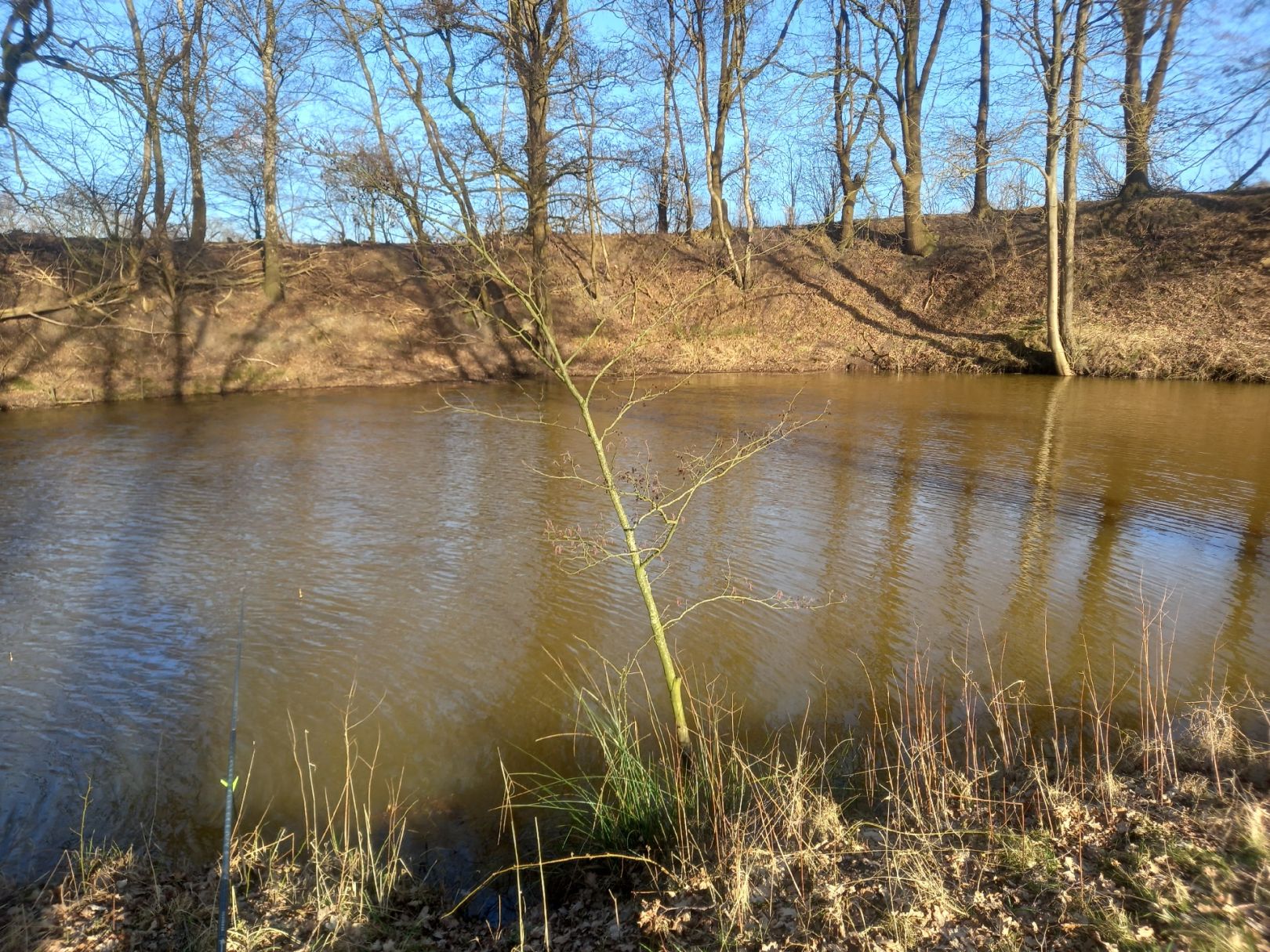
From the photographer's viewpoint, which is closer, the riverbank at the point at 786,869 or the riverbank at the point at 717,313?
the riverbank at the point at 786,869

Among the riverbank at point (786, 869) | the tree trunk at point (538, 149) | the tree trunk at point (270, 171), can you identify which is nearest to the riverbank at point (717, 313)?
the tree trunk at point (270, 171)

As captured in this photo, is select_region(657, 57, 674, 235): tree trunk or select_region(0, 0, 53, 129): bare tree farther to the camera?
select_region(657, 57, 674, 235): tree trunk

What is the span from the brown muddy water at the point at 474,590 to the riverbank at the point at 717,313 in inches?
253

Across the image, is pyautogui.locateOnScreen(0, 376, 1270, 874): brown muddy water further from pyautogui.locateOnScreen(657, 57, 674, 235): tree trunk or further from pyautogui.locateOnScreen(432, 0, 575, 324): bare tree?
pyautogui.locateOnScreen(657, 57, 674, 235): tree trunk

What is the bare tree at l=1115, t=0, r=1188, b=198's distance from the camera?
7.49 m

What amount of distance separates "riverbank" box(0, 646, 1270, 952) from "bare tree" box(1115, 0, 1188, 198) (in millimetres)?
6045

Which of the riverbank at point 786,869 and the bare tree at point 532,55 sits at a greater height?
the bare tree at point 532,55

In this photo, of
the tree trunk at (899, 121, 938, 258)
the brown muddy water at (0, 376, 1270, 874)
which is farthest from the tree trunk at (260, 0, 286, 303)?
the tree trunk at (899, 121, 938, 258)

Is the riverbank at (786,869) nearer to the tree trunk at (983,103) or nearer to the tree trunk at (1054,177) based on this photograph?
the tree trunk at (1054,177)

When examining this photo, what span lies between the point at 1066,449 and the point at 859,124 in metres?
17.8

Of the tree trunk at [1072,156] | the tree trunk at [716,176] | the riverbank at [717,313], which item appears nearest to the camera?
the tree trunk at [1072,156]

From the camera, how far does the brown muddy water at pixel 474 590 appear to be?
4262 mm

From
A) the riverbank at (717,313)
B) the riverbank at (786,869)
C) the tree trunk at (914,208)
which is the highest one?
the tree trunk at (914,208)

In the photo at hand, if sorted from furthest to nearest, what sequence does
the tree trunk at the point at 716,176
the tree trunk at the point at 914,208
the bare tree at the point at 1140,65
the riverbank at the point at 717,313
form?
the tree trunk at the point at 716,176 → the tree trunk at the point at 914,208 → the riverbank at the point at 717,313 → the bare tree at the point at 1140,65
